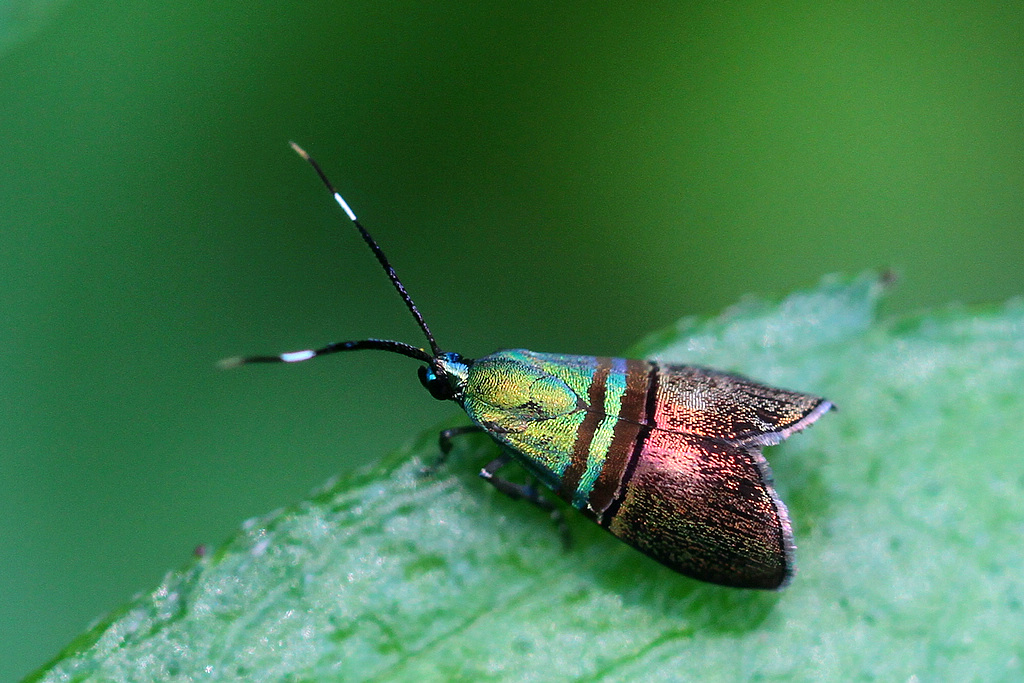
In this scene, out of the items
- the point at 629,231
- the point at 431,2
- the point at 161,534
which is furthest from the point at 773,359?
the point at 161,534

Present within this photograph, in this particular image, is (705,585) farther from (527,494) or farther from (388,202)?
(388,202)

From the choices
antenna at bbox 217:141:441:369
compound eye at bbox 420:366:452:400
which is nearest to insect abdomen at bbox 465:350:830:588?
compound eye at bbox 420:366:452:400

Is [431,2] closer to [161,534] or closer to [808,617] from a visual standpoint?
[161,534]

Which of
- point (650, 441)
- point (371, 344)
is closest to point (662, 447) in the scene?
point (650, 441)

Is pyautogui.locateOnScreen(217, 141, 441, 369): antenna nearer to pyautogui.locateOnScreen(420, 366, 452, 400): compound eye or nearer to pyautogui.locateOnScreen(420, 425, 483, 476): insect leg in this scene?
pyautogui.locateOnScreen(420, 366, 452, 400): compound eye

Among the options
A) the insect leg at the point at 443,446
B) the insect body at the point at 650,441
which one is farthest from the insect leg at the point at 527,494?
the insect leg at the point at 443,446
